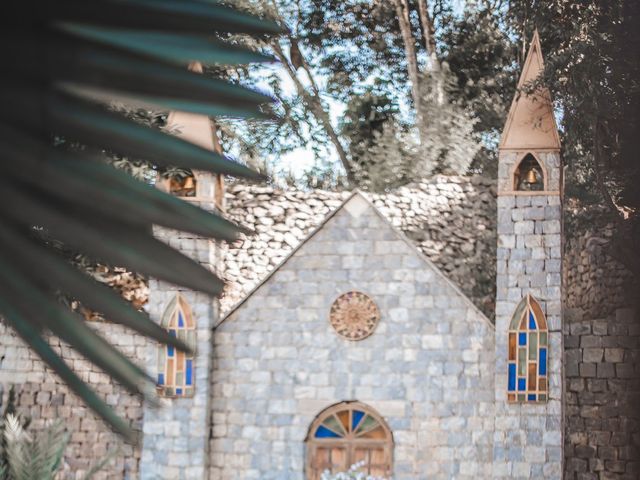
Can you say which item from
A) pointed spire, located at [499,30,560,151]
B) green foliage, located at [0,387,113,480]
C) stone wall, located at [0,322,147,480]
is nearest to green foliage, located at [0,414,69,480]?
green foliage, located at [0,387,113,480]

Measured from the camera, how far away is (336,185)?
1811cm

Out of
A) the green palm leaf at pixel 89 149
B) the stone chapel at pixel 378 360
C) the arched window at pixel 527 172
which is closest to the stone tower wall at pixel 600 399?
the stone chapel at pixel 378 360

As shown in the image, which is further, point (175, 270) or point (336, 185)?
point (336, 185)

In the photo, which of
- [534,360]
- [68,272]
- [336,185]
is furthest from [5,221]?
[336,185]

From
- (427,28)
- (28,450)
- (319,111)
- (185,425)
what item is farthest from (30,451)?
(427,28)

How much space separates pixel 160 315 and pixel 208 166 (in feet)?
37.4

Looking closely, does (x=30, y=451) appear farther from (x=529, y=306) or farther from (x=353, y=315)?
(x=529, y=306)

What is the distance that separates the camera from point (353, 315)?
11859 millimetres

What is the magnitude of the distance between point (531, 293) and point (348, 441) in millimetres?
2437

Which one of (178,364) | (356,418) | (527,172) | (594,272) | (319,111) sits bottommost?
(356,418)

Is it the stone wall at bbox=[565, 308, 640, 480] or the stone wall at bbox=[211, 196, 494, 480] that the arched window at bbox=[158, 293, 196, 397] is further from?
the stone wall at bbox=[565, 308, 640, 480]

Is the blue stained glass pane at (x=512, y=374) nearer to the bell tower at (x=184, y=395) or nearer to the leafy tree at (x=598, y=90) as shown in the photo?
the leafy tree at (x=598, y=90)

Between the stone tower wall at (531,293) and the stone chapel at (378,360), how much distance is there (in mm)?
14

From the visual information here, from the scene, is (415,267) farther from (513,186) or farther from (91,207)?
(91,207)
